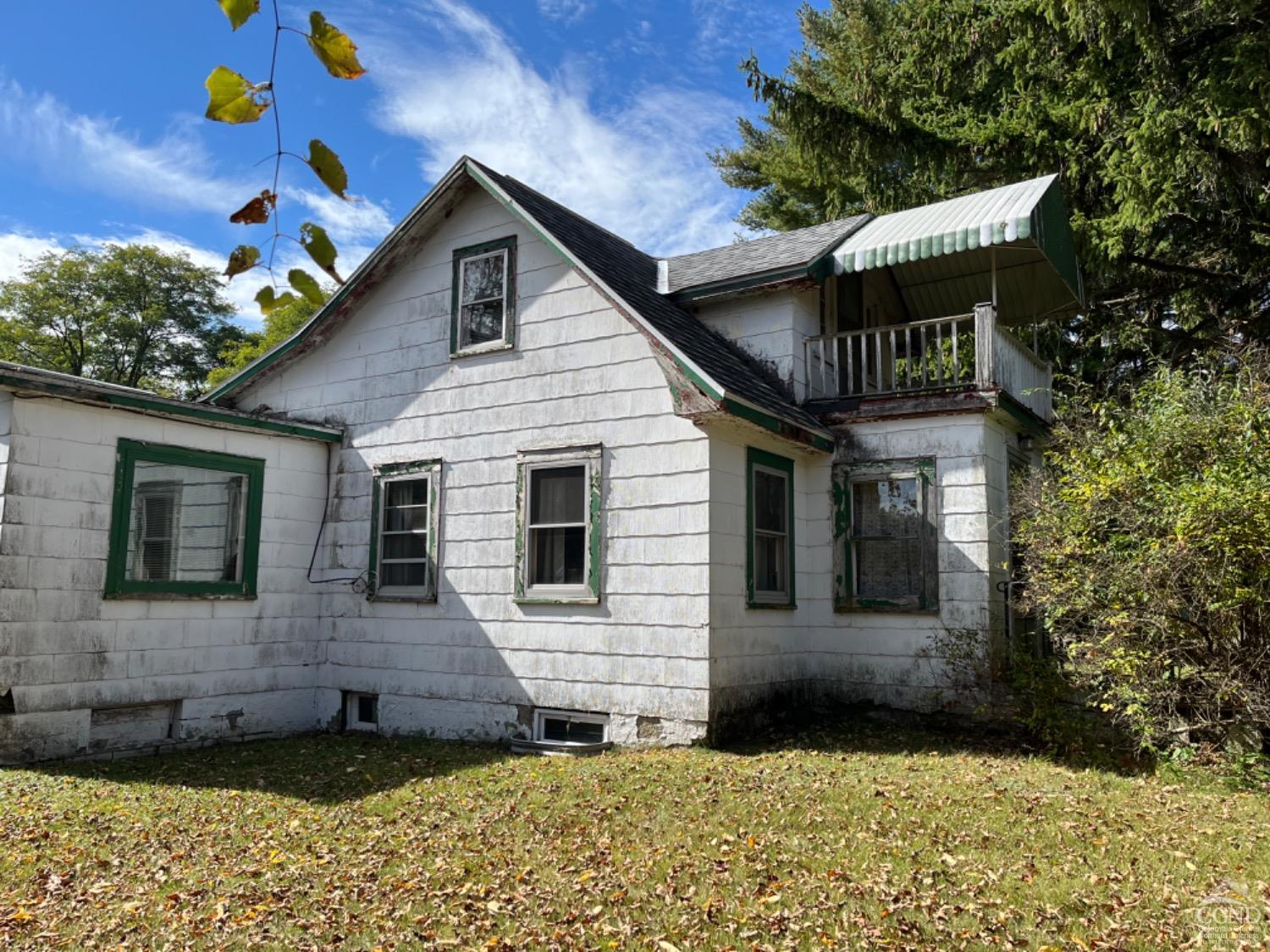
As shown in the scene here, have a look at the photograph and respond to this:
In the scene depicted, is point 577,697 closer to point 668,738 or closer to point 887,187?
point 668,738

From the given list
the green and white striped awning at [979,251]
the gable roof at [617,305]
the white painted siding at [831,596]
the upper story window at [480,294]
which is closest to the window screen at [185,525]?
the gable roof at [617,305]

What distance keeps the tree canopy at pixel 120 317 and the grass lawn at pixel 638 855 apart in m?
37.5

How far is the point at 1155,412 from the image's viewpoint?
8414 millimetres

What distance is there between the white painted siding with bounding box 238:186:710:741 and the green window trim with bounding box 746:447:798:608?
2.89 ft

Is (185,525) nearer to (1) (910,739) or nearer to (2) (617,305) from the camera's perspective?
(2) (617,305)

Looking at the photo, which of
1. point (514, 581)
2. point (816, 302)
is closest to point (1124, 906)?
point (514, 581)

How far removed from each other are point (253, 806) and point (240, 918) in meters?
2.69

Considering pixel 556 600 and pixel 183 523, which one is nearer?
pixel 556 600

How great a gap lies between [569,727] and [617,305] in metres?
4.67

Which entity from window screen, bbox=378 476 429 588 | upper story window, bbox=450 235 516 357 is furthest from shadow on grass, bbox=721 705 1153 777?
upper story window, bbox=450 235 516 357

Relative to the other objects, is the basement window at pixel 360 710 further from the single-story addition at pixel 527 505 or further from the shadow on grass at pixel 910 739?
the shadow on grass at pixel 910 739

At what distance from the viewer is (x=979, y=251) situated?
13.3 meters

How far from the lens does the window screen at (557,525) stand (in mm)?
10805

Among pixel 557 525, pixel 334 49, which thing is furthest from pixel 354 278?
pixel 334 49
